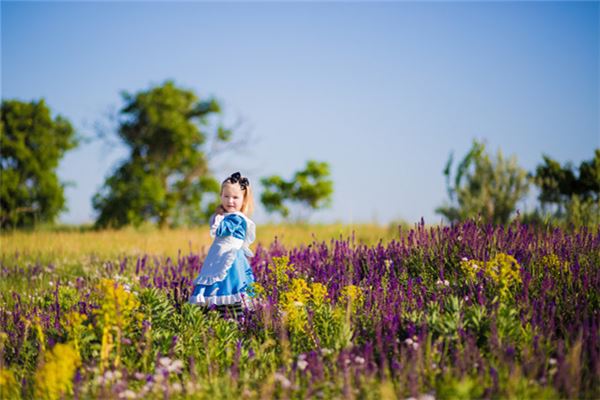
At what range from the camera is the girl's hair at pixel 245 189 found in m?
5.38

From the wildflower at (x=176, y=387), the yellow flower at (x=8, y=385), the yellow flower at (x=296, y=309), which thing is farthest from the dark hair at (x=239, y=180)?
the yellow flower at (x=8, y=385)

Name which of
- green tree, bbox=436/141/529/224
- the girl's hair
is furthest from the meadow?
green tree, bbox=436/141/529/224

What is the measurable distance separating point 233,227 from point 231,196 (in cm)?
37

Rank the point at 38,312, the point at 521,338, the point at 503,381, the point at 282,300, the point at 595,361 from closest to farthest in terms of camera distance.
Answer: the point at 503,381, the point at 595,361, the point at 521,338, the point at 282,300, the point at 38,312

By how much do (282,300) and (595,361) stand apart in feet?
7.40

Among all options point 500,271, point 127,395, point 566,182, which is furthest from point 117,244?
point 566,182

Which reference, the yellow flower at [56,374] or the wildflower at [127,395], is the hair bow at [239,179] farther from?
the wildflower at [127,395]

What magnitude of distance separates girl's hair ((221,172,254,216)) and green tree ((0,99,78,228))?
19.4 metres

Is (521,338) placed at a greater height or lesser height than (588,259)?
Result: lesser

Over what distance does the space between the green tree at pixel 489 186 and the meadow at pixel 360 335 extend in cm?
838

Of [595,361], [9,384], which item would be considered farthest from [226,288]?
[595,361]

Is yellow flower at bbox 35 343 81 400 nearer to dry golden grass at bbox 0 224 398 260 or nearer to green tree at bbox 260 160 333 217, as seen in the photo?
dry golden grass at bbox 0 224 398 260

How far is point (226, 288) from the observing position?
5016mm

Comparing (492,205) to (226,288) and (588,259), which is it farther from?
(226,288)
